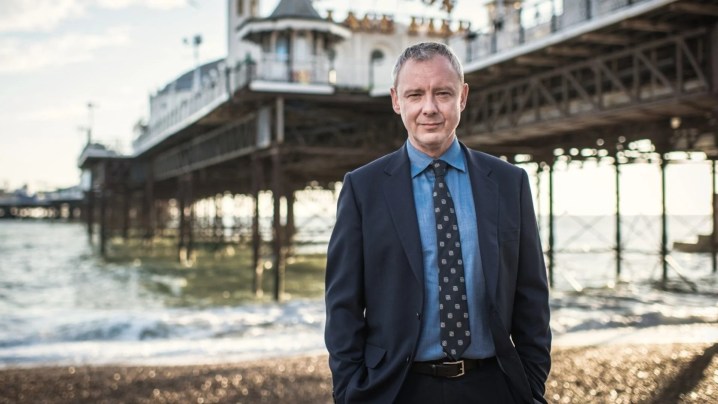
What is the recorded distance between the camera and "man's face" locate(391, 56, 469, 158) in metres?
2.79

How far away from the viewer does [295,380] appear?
8.55 m

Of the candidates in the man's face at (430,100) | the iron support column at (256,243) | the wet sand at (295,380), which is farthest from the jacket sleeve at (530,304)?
the iron support column at (256,243)

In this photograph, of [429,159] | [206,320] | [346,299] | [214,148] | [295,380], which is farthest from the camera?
[214,148]

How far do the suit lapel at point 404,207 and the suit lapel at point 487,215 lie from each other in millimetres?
267

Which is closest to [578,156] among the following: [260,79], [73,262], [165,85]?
[260,79]

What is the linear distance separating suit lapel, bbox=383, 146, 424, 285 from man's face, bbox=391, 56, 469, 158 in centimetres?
13

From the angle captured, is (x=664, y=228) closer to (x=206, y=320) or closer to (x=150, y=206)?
(x=206, y=320)

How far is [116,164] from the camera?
5297cm

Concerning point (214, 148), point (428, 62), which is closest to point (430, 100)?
point (428, 62)

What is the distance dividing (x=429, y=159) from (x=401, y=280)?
555 millimetres

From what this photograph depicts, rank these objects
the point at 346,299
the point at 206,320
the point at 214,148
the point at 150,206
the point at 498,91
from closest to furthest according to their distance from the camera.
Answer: the point at 346,299 → the point at 206,320 → the point at 498,91 → the point at 214,148 → the point at 150,206

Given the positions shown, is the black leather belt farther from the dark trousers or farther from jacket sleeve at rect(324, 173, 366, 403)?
jacket sleeve at rect(324, 173, 366, 403)

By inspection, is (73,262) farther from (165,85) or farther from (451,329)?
(451,329)

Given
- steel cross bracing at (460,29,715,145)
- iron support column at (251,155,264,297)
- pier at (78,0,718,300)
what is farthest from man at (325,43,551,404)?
iron support column at (251,155,264,297)
